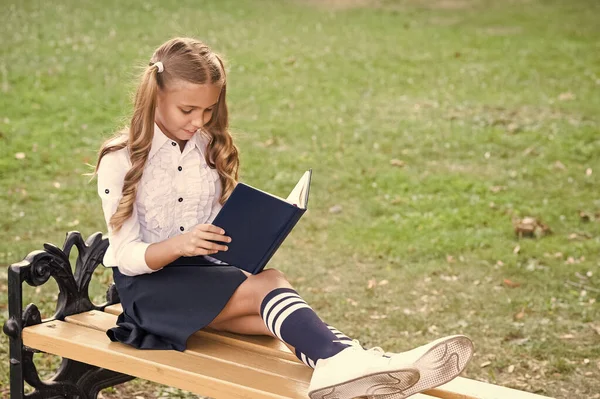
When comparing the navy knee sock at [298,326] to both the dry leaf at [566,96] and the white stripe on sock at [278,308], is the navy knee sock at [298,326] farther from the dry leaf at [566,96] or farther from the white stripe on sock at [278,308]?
the dry leaf at [566,96]

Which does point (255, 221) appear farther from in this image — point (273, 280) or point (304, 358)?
point (304, 358)

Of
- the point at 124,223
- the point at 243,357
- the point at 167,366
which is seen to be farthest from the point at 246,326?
the point at 124,223

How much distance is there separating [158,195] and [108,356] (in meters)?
0.61

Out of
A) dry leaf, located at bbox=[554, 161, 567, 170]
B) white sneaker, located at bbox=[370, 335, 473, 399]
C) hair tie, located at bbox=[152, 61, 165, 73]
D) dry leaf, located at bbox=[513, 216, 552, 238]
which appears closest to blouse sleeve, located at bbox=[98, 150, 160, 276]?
hair tie, located at bbox=[152, 61, 165, 73]

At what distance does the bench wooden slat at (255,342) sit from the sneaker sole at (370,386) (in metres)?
0.39

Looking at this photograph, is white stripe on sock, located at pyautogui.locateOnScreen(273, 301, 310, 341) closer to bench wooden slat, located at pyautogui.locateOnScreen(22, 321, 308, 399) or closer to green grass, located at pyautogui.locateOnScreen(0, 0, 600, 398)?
bench wooden slat, located at pyautogui.locateOnScreen(22, 321, 308, 399)

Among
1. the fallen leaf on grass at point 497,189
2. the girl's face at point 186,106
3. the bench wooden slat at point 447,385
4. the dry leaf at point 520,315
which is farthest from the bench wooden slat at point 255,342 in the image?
the fallen leaf on grass at point 497,189

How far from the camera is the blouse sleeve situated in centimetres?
326

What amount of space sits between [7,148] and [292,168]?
250 centimetres

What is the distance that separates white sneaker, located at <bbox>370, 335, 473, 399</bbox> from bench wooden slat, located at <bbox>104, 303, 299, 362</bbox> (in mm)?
520

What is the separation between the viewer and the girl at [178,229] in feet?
10.2

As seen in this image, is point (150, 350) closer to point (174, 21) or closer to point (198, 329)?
point (198, 329)

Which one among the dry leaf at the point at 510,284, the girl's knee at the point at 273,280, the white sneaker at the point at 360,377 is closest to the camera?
the white sneaker at the point at 360,377

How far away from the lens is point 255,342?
10.9ft
